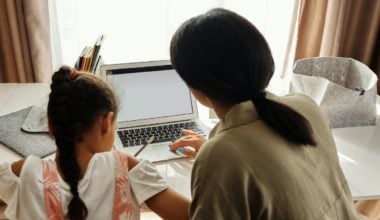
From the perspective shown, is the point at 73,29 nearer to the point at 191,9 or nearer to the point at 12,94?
the point at 12,94

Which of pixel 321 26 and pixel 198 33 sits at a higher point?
pixel 198 33

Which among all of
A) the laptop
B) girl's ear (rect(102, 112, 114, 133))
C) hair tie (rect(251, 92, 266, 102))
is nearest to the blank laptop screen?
the laptop

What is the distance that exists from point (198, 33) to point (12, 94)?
1170 mm

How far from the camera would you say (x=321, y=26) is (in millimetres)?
2062

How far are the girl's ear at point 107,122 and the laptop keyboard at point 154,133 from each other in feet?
1.11

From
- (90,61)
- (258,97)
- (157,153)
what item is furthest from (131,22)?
(258,97)

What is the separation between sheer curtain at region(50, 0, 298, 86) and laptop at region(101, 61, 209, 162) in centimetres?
58

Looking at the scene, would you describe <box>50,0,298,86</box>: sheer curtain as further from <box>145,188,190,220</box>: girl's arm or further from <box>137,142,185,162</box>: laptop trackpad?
<box>145,188,190,220</box>: girl's arm

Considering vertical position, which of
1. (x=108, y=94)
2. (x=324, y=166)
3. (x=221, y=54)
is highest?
(x=221, y=54)

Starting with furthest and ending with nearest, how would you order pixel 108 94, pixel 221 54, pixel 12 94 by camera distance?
pixel 12 94 < pixel 108 94 < pixel 221 54

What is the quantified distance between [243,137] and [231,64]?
5.5 inches

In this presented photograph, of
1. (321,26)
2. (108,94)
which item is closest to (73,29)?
(108,94)

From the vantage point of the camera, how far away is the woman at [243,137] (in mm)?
763

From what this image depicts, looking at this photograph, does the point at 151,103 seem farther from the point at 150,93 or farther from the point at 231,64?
the point at 231,64
